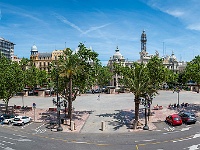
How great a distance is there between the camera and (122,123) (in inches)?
1384

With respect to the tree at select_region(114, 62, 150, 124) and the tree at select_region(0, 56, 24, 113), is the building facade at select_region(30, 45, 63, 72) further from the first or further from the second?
the tree at select_region(114, 62, 150, 124)

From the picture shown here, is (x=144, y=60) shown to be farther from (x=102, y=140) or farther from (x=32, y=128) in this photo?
(x=102, y=140)

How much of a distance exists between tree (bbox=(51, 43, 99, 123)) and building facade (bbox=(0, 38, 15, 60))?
130877 mm

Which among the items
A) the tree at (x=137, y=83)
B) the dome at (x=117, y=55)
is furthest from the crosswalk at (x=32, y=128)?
the dome at (x=117, y=55)

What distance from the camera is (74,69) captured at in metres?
33.5

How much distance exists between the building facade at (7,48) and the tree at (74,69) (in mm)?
130877

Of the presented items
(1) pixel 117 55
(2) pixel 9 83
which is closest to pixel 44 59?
(1) pixel 117 55

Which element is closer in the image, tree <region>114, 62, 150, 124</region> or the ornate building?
tree <region>114, 62, 150, 124</region>

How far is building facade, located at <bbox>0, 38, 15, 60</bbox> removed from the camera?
155913 mm

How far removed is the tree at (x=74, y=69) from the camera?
3364 cm

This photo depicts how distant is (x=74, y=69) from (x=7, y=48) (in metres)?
145

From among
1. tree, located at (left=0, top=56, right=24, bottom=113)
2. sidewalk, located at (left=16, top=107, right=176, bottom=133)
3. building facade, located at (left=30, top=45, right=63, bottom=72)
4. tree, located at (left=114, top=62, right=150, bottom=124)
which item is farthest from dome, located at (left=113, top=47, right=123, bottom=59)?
tree, located at (left=114, top=62, right=150, bottom=124)

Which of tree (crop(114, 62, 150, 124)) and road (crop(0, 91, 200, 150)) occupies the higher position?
tree (crop(114, 62, 150, 124))

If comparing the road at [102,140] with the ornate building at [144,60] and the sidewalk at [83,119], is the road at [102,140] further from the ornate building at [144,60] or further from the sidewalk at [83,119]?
the ornate building at [144,60]
